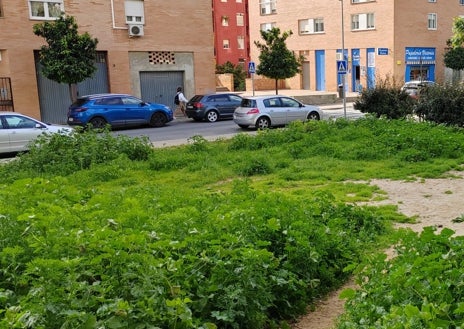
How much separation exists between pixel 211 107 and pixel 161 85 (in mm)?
5524

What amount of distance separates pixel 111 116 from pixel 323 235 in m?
20.5

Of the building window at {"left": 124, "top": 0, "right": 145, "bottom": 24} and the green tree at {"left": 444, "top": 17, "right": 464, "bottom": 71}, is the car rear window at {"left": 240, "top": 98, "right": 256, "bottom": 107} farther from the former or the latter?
the green tree at {"left": 444, "top": 17, "right": 464, "bottom": 71}

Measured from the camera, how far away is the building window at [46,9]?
27.0 meters

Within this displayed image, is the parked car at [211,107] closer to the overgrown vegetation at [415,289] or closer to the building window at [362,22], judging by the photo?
the building window at [362,22]

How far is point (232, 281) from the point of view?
13.8 ft

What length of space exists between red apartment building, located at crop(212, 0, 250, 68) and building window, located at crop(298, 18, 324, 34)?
13116mm

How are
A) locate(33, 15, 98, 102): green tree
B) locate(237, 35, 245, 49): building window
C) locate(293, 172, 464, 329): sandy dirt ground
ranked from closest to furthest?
locate(293, 172, 464, 329): sandy dirt ground, locate(33, 15, 98, 102): green tree, locate(237, 35, 245, 49): building window

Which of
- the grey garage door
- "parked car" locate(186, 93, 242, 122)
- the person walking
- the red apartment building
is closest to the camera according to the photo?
"parked car" locate(186, 93, 242, 122)

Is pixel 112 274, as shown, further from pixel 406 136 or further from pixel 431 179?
pixel 406 136

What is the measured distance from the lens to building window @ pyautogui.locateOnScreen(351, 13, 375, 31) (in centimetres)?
4541

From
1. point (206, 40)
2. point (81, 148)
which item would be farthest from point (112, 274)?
point (206, 40)

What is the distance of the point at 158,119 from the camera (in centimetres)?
2659

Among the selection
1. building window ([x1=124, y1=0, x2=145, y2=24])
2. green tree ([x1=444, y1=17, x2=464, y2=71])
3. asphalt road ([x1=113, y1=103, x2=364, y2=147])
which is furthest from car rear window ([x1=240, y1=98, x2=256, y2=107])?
green tree ([x1=444, y1=17, x2=464, y2=71])

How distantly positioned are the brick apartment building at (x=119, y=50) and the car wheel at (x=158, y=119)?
4761 mm
